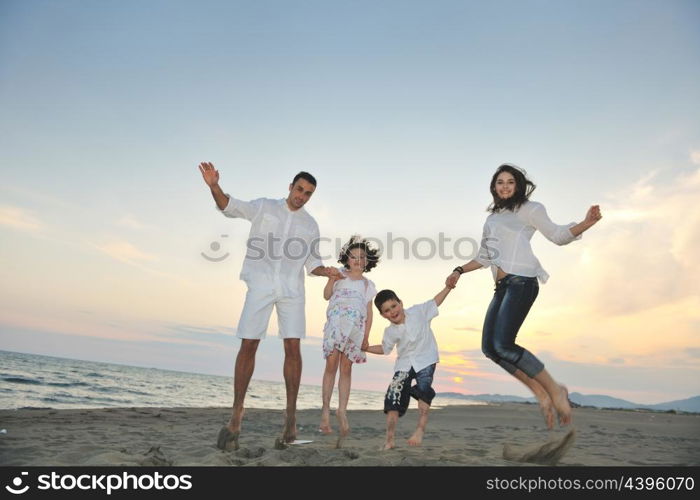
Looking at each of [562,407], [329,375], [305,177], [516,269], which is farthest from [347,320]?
[562,407]

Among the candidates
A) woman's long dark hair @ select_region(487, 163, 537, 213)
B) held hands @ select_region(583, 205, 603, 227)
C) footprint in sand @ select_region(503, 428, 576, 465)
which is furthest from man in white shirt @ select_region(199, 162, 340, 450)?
held hands @ select_region(583, 205, 603, 227)

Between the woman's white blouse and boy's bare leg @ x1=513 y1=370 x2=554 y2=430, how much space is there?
0.86 meters

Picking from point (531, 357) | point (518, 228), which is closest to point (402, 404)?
point (531, 357)

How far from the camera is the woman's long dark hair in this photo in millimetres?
4611

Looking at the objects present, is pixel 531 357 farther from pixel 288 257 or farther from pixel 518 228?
pixel 288 257

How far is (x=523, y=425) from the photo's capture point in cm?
780

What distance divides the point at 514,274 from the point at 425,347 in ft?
4.34

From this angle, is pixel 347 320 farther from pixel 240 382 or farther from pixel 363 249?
pixel 240 382

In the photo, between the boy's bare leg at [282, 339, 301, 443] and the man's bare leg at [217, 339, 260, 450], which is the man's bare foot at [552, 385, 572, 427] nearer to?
the boy's bare leg at [282, 339, 301, 443]

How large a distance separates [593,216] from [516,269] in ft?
2.47

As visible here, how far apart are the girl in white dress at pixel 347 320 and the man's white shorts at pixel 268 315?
3.66 feet

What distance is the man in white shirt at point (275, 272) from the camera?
471cm

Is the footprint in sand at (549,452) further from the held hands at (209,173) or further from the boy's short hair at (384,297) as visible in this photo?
the held hands at (209,173)

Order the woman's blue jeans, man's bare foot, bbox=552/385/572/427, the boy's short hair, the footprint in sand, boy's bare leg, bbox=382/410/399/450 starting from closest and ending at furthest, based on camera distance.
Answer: the footprint in sand, man's bare foot, bbox=552/385/572/427, the woman's blue jeans, boy's bare leg, bbox=382/410/399/450, the boy's short hair
